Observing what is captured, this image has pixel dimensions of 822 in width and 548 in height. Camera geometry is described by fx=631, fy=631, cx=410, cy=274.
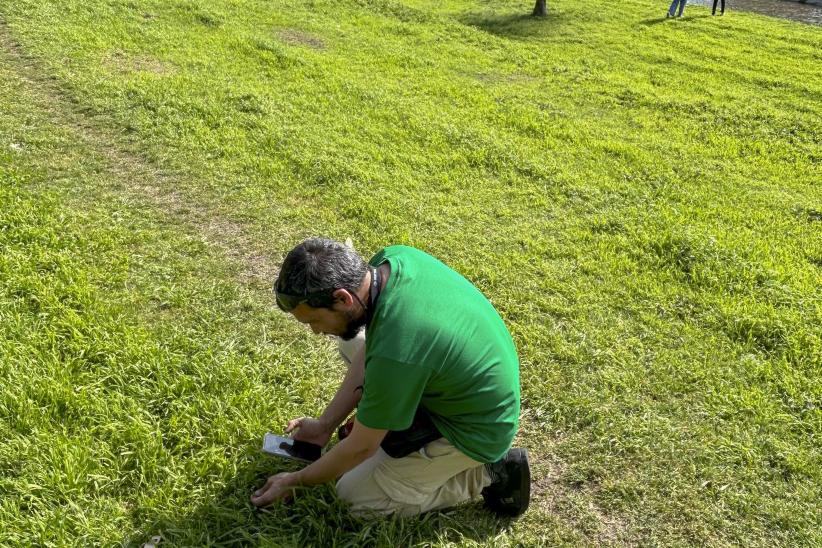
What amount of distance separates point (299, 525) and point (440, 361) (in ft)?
3.61

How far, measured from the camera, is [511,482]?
2.73 meters

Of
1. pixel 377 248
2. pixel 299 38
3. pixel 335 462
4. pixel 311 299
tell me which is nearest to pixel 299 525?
pixel 335 462

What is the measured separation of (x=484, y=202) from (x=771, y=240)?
2315 millimetres

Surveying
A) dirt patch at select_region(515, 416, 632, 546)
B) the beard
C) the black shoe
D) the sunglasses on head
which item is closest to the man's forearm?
the beard

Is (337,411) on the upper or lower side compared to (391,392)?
lower

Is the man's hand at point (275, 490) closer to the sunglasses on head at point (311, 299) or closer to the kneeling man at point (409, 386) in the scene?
→ the kneeling man at point (409, 386)

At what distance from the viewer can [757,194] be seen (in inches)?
227

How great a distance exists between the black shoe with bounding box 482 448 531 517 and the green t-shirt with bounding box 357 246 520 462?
0.16 meters

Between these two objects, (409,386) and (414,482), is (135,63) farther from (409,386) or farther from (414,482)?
(409,386)

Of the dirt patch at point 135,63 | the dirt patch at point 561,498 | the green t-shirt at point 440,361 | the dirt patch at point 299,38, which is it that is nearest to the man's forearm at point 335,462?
the green t-shirt at point 440,361

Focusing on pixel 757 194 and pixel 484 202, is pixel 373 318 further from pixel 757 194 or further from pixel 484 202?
pixel 757 194

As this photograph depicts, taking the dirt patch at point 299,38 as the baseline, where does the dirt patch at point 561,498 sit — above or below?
below

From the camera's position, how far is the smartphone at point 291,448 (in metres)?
2.84

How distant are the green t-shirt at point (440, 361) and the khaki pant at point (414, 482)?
6.7 inches
